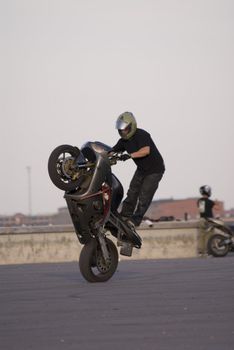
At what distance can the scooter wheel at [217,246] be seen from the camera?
19.4 m

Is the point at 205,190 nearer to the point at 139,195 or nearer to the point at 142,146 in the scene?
the point at 139,195

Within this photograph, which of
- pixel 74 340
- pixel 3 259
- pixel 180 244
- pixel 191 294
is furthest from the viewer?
pixel 180 244

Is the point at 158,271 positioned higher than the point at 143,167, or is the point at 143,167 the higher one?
the point at 143,167

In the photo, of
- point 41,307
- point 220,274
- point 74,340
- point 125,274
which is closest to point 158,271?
point 125,274

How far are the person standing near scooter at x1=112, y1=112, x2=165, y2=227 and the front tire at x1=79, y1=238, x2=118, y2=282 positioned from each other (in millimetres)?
576

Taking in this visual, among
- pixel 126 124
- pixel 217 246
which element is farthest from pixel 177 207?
pixel 126 124

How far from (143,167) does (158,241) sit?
10.3m

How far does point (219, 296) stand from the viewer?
7.05 metres

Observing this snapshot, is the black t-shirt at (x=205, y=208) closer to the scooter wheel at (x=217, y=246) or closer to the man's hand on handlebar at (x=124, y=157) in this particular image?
the scooter wheel at (x=217, y=246)

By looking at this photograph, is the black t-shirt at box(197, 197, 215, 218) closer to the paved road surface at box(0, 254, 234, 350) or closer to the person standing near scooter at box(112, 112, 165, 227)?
the person standing near scooter at box(112, 112, 165, 227)

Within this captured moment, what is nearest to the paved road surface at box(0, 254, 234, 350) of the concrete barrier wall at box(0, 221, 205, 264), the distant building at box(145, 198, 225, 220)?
the concrete barrier wall at box(0, 221, 205, 264)

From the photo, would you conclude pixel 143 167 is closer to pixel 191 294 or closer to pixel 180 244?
pixel 191 294

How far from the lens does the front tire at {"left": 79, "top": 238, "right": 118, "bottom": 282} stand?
914 centimetres

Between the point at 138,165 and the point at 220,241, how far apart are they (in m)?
9.70
